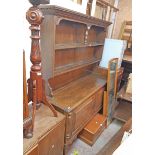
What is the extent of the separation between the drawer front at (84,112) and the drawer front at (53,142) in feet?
0.99

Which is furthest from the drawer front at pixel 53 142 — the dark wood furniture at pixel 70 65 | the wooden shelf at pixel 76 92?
the wooden shelf at pixel 76 92

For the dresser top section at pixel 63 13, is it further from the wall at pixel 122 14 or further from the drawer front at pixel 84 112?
the wall at pixel 122 14

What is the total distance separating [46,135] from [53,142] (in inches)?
7.2

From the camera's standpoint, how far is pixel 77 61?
2.25 meters

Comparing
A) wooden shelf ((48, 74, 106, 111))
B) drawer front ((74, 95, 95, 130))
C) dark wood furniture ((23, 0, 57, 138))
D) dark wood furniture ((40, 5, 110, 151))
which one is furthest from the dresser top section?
drawer front ((74, 95, 95, 130))

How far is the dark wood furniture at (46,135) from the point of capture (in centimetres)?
112

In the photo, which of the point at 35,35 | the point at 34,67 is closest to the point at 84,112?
the point at 34,67

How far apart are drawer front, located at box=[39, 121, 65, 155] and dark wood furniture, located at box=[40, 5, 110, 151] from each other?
129 millimetres


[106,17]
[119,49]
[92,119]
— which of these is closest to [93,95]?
[92,119]

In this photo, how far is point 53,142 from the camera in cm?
140

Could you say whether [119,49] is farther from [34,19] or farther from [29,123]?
[29,123]

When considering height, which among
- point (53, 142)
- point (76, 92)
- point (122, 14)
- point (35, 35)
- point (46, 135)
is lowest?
point (53, 142)

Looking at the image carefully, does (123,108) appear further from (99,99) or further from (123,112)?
(99,99)
